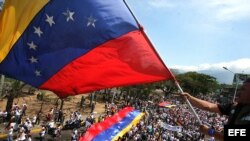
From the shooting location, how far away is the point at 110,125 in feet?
52.0

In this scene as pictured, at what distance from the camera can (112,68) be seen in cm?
691

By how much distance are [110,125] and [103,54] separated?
30.1 feet

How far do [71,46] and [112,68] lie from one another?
856mm

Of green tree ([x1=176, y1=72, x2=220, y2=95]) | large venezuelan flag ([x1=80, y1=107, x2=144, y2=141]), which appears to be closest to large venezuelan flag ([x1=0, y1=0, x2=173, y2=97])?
large venezuelan flag ([x1=80, y1=107, x2=144, y2=141])

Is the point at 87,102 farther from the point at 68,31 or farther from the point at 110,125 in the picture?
the point at 68,31

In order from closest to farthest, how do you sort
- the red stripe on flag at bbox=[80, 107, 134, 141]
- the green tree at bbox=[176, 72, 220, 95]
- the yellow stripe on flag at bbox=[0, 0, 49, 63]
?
the yellow stripe on flag at bbox=[0, 0, 49, 63], the red stripe on flag at bbox=[80, 107, 134, 141], the green tree at bbox=[176, 72, 220, 95]

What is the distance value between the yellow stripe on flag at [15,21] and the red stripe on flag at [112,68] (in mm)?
1054

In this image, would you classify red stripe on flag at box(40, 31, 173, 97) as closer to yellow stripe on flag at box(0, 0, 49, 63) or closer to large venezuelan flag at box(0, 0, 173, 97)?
large venezuelan flag at box(0, 0, 173, 97)

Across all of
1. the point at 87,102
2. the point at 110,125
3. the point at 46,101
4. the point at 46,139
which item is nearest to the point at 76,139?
the point at 46,139

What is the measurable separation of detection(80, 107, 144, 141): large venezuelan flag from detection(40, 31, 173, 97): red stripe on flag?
7.57 m

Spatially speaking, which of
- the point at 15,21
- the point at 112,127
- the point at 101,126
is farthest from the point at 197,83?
the point at 15,21

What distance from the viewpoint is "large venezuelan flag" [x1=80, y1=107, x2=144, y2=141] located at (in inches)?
575

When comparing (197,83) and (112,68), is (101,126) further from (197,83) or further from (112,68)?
(197,83)

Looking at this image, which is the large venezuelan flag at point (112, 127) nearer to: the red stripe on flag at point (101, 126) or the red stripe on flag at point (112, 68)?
the red stripe on flag at point (101, 126)
